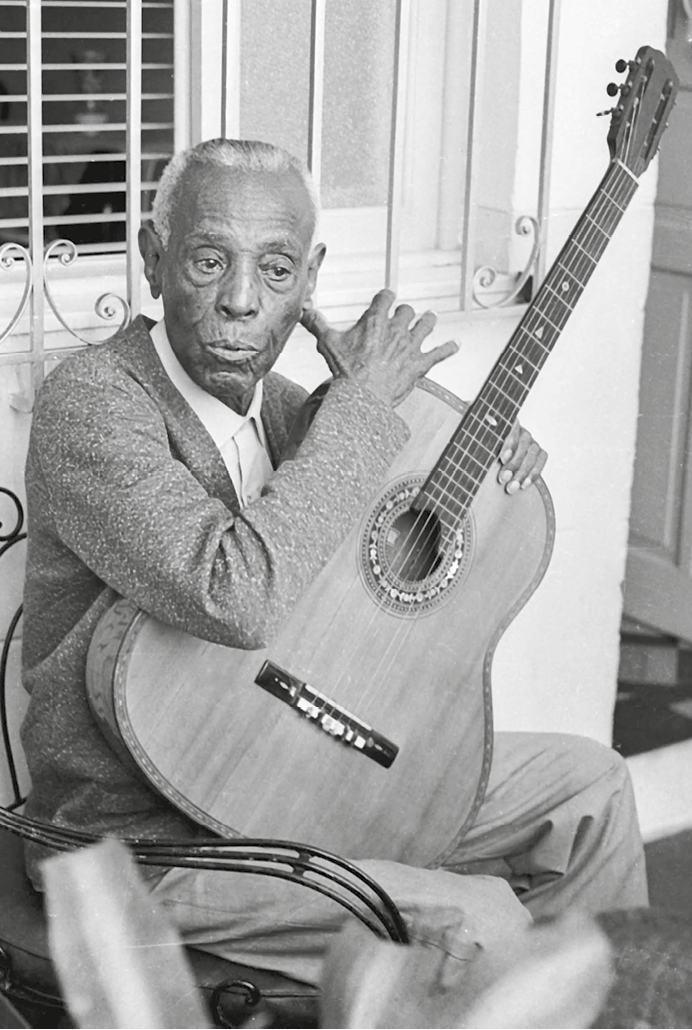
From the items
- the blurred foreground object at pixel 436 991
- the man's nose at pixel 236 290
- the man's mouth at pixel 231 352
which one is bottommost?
the blurred foreground object at pixel 436 991

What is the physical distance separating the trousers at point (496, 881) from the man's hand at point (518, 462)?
0.41 m

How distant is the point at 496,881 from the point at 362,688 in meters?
0.29

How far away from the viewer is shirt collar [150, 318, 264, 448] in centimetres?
162

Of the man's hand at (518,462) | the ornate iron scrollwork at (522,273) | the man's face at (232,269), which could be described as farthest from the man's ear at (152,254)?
the ornate iron scrollwork at (522,273)

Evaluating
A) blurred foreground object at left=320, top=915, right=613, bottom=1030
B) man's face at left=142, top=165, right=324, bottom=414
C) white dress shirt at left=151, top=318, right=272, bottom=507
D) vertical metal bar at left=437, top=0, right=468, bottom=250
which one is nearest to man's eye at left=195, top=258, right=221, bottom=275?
man's face at left=142, top=165, right=324, bottom=414

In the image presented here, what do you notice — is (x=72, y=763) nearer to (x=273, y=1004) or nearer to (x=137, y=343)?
(x=273, y=1004)

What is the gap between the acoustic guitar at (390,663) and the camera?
1.55 metres

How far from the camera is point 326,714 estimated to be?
1.64 meters

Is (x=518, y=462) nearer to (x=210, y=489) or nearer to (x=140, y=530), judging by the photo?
(x=210, y=489)

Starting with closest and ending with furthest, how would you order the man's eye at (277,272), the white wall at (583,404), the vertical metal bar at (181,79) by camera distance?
the man's eye at (277,272) < the vertical metal bar at (181,79) < the white wall at (583,404)

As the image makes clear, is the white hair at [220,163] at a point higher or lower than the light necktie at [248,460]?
higher

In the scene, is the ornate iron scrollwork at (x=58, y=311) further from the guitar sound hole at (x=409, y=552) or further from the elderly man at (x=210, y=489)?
the guitar sound hole at (x=409, y=552)

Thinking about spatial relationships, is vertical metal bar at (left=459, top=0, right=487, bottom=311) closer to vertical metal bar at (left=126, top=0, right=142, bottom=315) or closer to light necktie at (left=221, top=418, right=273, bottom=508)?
vertical metal bar at (left=126, top=0, right=142, bottom=315)

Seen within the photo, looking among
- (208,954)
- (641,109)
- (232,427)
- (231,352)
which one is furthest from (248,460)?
(641,109)
